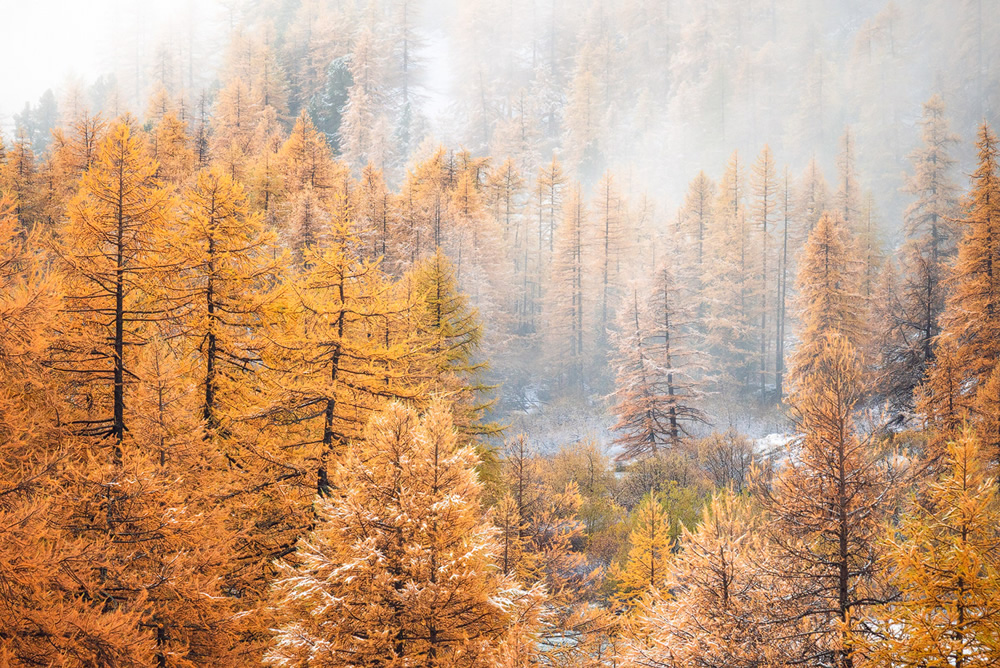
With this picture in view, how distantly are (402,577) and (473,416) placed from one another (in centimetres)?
1171

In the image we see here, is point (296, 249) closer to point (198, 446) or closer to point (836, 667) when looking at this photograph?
point (198, 446)

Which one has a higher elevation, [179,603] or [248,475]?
[248,475]

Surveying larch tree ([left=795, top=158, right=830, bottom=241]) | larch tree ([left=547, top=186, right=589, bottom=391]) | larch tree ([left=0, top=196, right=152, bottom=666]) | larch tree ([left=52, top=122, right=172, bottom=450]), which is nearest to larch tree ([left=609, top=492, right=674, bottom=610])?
larch tree ([left=0, top=196, right=152, bottom=666])

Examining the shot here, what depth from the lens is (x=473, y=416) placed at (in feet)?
63.9

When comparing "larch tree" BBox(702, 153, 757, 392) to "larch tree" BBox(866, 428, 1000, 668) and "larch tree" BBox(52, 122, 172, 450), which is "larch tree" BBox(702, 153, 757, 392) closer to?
"larch tree" BBox(866, 428, 1000, 668)

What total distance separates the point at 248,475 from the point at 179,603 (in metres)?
2.58

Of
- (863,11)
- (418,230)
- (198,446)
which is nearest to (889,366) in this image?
(418,230)

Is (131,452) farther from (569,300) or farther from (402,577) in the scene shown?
(569,300)

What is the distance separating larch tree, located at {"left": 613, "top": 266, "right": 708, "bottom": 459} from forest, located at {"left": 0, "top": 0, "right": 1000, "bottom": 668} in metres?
0.22

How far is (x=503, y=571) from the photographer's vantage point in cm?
1362

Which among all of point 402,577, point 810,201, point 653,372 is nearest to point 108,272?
point 402,577

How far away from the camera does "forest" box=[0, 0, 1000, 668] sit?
25.5 ft

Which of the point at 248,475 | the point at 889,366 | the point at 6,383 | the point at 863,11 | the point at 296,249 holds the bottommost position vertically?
the point at 248,475

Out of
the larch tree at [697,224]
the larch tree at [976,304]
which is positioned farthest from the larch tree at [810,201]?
the larch tree at [976,304]
